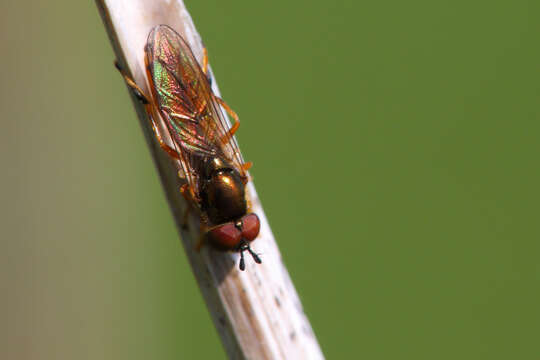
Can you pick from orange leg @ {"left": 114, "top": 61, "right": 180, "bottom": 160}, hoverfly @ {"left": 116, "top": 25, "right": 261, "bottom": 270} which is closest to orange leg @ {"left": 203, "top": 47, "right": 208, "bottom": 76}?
hoverfly @ {"left": 116, "top": 25, "right": 261, "bottom": 270}

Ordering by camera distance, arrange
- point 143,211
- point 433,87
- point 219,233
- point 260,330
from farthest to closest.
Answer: point 143,211 < point 433,87 < point 219,233 < point 260,330

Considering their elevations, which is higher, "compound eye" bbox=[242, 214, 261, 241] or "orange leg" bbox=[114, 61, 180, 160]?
"orange leg" bbox=[114, 61, 180, 160]

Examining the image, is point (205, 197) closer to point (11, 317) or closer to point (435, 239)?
point (435, 239)

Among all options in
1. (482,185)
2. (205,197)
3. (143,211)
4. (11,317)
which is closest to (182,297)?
(143,211)

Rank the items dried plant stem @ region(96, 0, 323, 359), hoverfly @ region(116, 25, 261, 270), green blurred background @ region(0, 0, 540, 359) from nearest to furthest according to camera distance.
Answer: dried plant stem @ region(96, 0, 323, 359), hoverfly @ region(116, 25, 261, 270), green blurred background @ region(0, 0, 540, 359)

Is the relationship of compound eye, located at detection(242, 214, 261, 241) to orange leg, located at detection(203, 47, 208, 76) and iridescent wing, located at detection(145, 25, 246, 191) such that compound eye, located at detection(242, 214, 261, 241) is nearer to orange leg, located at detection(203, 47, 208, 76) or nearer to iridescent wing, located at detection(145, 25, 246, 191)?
iridescent wing, located at detection(145, 25, 246, 191)
